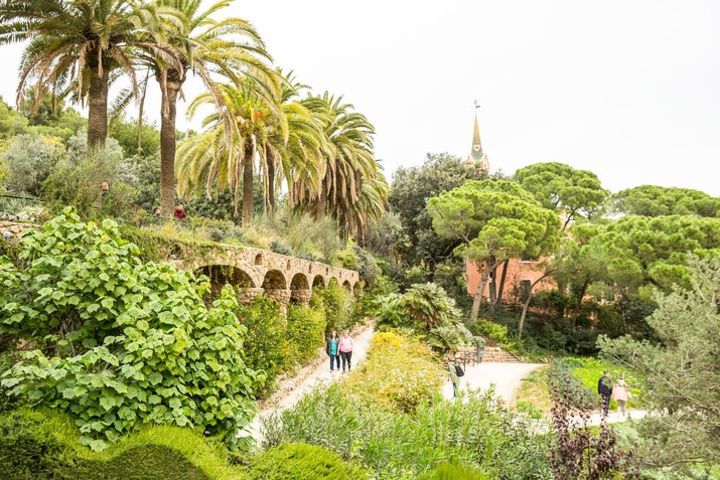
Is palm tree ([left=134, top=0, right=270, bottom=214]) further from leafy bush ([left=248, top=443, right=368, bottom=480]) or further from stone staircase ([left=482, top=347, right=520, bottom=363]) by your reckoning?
stone staircase ([left=482, top=347, right=520, bottom=363])

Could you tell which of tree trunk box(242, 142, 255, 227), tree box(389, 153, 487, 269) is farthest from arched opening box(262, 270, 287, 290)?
tree box(389, 153, 487, 269)

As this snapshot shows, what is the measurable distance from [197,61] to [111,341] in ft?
27.4

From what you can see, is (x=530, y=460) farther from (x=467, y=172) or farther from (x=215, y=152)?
(x=467, y=172)

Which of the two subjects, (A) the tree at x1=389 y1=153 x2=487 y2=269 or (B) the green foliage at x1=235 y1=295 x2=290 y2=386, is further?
(A) the tree at x1=389 y1=153 x2=487 y2=269

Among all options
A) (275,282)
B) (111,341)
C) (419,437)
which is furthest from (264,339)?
(111,341)

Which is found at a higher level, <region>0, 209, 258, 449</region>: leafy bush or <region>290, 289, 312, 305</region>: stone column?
<region>0, 209, 258, 449</region>: leafy bush

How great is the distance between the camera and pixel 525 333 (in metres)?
26.8

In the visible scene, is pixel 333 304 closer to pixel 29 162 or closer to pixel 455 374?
pixel 455 374

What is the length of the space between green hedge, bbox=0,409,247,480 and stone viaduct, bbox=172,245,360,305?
160 inches

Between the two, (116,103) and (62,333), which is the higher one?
(116,103)

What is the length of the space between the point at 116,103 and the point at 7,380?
38.2 feet

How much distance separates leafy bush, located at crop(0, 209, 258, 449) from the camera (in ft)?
14.0

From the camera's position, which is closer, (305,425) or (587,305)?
(305,425)

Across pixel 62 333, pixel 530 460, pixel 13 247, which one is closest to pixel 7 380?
pixel 62 333
